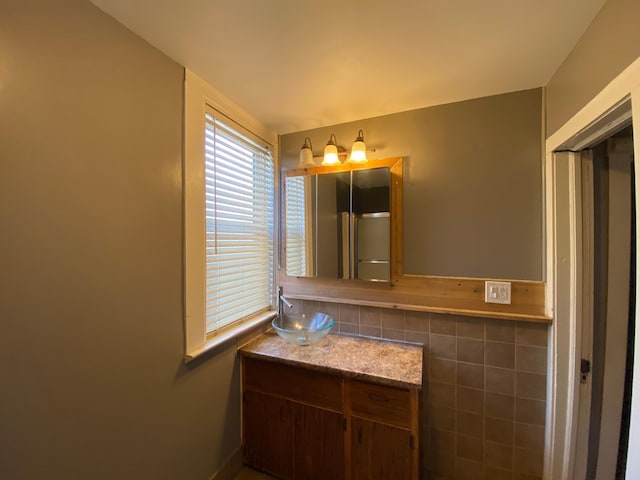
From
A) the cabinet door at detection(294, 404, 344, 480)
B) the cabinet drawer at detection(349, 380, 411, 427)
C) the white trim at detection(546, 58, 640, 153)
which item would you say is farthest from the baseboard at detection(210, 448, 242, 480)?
the white trim at detection(546, 58, 640, 153)

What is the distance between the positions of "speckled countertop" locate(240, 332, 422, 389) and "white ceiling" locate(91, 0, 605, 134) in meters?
1.52

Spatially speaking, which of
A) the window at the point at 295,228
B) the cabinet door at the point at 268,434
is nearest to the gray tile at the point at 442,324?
the window at the point at 295,228

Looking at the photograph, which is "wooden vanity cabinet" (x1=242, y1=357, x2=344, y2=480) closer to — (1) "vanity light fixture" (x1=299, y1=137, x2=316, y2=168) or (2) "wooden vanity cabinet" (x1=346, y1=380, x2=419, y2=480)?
(2) "wooden vanity cabinet" (x1=346, y1=380, x2=419, y2=480)

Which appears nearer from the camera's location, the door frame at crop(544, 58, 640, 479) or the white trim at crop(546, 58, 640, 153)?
the white trim at crop(546, 58, 640, 153)

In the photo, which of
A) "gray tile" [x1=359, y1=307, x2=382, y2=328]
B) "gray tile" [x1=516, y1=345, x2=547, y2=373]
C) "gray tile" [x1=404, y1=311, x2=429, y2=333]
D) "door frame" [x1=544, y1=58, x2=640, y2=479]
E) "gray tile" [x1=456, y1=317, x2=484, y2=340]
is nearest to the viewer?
"door frame" [x1=544, y1=58, x2=640, y2=479]

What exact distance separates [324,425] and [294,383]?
27cm

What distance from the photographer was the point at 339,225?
1.80 metres

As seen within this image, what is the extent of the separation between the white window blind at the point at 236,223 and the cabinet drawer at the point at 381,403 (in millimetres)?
863

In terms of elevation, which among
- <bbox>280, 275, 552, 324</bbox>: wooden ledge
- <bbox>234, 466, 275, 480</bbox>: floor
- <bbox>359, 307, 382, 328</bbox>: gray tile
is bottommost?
<bbox>234, 466, 275, 480</bbox>: floor

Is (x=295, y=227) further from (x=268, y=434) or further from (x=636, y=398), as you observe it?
(x=636, y=398)

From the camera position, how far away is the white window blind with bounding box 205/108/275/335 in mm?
1463

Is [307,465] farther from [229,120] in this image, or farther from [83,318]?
[229,120]

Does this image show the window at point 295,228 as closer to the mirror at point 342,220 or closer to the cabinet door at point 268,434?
the mirror at point 342,220

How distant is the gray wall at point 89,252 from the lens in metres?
0.75
